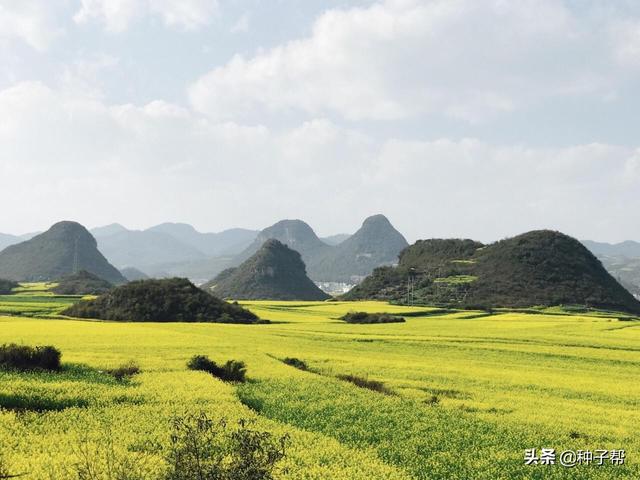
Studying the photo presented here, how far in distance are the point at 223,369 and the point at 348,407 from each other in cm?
811

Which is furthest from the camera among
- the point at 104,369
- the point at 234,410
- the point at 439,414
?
the point at 104,369

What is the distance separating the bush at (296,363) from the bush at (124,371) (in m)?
9.43

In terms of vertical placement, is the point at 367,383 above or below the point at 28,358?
below

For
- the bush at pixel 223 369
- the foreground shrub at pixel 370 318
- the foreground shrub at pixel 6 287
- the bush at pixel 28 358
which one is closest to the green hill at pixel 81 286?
the foreground shrub at pixel 6 287

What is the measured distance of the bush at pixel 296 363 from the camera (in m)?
30.4

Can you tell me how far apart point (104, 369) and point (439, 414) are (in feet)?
53.4

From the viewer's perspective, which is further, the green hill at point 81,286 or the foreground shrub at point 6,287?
the green hill at point 81,286

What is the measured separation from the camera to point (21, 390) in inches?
704

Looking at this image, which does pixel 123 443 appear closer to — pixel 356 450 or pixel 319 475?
pixel 319 475

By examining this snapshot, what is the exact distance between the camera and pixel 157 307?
7325cm

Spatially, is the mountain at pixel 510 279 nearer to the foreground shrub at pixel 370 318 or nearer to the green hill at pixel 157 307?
the foreground shrub at pixel 370 318

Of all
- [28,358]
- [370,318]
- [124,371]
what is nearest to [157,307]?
[370,318]

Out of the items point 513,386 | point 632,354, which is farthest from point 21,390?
point 632,354

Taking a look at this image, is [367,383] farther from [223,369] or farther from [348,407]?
[223,369]
